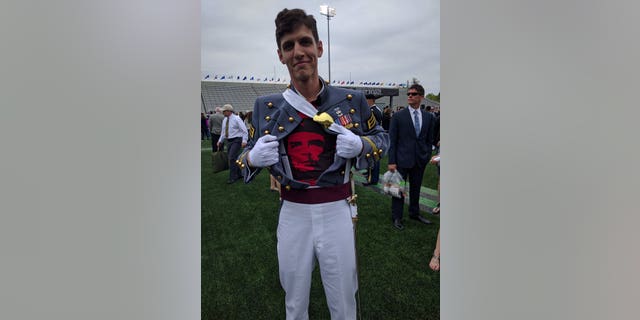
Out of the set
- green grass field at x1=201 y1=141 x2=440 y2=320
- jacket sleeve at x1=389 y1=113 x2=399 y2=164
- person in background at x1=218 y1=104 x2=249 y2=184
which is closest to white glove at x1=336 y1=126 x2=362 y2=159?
green grass field at x1=201 y1=141 x2=440 y2=320

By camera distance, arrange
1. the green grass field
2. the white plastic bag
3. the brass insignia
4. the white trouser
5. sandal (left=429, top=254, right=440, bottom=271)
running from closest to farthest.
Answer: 1. the white trouser
2. the brass insignia
3. the green grass field
4. sandal (left=429, top=254, right=440, bottom=271)
5. the white plastic bag

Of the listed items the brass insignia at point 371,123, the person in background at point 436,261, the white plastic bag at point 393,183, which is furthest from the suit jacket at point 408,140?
the brass insignia at point 371,123

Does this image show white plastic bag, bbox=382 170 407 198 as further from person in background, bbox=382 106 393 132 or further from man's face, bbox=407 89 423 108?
person in background, bbox=382 106 393 132

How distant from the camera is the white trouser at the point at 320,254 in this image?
1.22m

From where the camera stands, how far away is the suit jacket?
10.1 feet

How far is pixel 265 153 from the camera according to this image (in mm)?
1159

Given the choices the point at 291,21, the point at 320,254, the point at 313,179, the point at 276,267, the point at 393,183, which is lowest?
the point at 276,267

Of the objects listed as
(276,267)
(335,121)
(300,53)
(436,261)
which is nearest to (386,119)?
(436,261)

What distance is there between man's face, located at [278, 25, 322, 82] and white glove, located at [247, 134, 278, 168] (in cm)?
25

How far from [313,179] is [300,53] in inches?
17.9

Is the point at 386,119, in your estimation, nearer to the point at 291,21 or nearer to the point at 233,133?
the point at 233,133

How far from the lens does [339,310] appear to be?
1.24 metres

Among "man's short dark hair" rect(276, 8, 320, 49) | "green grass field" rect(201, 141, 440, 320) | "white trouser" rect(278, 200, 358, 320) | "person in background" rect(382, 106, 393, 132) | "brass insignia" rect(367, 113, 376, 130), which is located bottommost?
"green grass field" rect(201, 141, 440, 320)

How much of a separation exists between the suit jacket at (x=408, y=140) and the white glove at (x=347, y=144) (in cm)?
195
